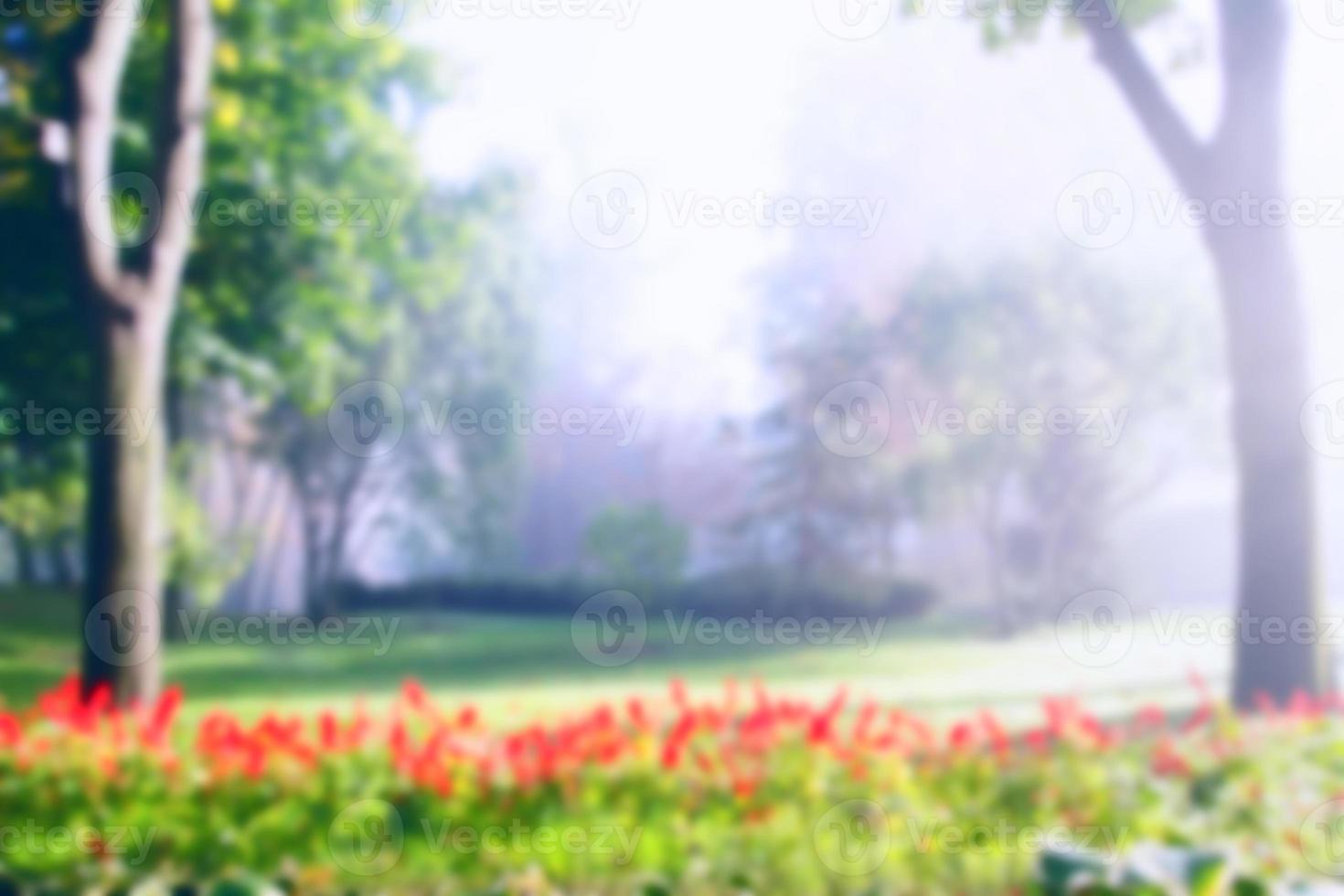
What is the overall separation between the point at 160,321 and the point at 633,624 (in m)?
14.1

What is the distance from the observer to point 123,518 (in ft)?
20.3

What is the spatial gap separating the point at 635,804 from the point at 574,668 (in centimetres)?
1165

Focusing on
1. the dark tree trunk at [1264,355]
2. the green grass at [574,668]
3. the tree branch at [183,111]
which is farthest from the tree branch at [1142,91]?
the tree branch at [183,111]

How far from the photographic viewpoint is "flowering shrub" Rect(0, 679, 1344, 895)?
10.1 ft

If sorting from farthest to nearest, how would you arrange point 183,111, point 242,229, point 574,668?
point 574,668
point 242,229
point 183,111

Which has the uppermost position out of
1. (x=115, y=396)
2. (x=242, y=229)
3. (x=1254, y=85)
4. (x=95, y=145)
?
(x=1254, y=85)

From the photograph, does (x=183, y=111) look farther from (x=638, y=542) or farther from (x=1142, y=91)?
(x=638, y=542)

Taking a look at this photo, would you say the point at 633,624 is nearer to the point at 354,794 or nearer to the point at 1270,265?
the point at 1270,265

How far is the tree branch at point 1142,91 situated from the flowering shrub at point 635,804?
4.07 meters

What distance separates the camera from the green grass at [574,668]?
447 inches

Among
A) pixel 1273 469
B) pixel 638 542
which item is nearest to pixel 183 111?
pixel 1273 469

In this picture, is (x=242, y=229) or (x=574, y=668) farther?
(x=574, y=668)

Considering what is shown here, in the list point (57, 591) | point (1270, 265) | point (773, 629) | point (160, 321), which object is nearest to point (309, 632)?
point (57, 591)

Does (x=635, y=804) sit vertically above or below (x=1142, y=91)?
below
